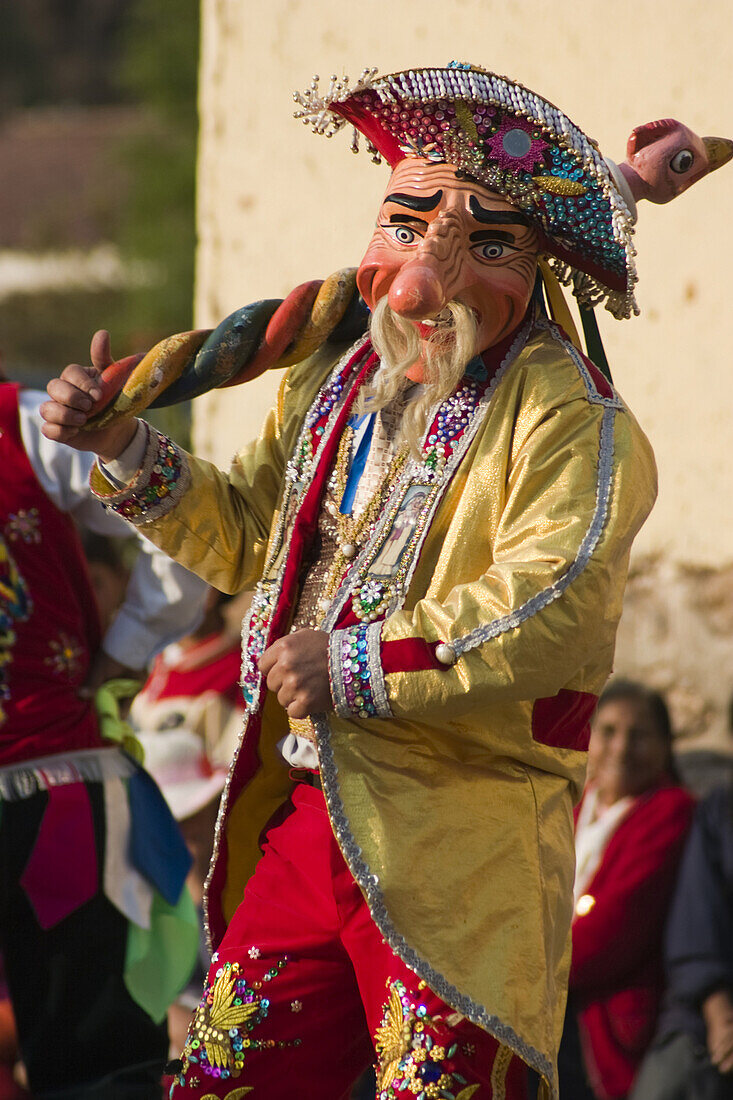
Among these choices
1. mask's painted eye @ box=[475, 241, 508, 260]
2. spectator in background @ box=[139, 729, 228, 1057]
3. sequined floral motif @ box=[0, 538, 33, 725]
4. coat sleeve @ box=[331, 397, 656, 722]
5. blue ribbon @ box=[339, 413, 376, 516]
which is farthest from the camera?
spectator in background @ box=[139, 729, 228, 1057]

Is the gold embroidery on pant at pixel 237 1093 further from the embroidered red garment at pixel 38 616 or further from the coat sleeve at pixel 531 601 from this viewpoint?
the embroidered red garment at pixel 38 616

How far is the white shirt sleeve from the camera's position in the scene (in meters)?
3.39

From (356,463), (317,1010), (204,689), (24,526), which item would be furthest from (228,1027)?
(204,689)

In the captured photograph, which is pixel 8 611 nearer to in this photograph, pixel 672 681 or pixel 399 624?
pixel 399 624

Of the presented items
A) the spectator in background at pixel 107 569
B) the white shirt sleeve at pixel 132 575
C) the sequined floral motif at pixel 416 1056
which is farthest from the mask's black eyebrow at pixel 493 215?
the spectator in background at pixel 107 569

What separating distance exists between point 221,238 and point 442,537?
288 cm

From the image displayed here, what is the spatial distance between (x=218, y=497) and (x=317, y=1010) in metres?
0.83

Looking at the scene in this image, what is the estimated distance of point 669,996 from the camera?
156 inches

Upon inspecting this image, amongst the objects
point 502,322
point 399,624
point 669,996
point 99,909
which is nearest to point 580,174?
point 502,322

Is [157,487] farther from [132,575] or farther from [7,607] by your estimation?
[132,575]

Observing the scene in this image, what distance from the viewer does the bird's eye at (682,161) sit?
2580mm

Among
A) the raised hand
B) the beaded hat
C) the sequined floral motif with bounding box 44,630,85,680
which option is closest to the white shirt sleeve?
→ the sequined floral motif with bounding box 44,630,85,680

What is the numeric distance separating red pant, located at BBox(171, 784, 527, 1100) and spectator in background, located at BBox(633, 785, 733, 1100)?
160 cm

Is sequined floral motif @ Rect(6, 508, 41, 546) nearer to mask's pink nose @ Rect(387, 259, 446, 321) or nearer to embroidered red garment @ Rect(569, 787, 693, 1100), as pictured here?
mask's pink nose @ Rect(387, 259, 446, 321)
